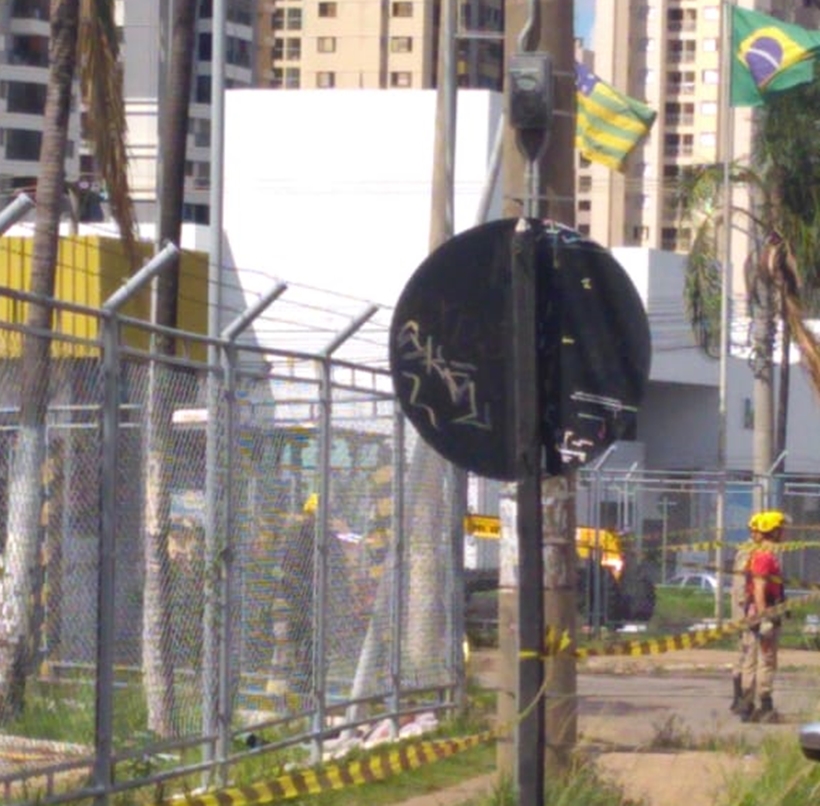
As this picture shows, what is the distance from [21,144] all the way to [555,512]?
253ft

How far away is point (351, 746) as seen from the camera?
12.8 meters

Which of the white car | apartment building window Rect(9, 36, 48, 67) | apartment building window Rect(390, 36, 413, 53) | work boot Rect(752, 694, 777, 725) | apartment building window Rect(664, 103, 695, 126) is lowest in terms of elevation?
work boot Rect(752, 694, 777, 725)

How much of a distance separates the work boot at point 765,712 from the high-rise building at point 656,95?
312ft

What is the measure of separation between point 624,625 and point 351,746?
47.8 feet

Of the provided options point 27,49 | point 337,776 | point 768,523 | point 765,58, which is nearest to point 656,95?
point 27,49

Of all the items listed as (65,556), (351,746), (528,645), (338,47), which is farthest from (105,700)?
(338,47)

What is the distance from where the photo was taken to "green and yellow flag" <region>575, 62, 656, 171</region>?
901 inches

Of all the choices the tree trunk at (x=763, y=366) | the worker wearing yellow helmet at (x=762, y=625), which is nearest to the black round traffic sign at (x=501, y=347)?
the worker wearing yellow helmet at (x=762, y=625)

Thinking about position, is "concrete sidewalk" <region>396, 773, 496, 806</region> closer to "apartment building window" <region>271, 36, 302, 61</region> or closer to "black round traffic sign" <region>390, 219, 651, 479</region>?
"black round traffic sign" <region>390, 219, 651, 479</region>

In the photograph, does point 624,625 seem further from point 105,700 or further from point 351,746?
point 105,700

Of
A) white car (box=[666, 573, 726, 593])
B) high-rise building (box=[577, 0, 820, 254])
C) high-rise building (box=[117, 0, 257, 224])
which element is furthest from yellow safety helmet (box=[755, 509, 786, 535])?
high-rise building (box=[577, 0, 820, 254])

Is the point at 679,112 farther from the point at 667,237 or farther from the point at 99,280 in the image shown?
the point at 99,280

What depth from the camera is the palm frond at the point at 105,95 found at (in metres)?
14.1

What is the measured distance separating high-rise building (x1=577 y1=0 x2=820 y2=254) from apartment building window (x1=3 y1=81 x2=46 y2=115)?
35.5 m
